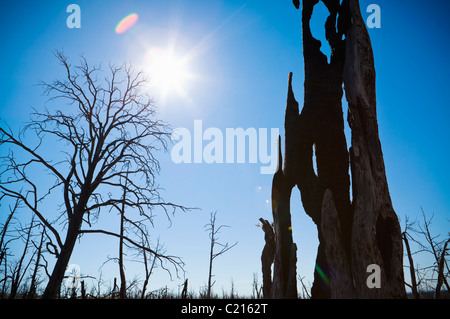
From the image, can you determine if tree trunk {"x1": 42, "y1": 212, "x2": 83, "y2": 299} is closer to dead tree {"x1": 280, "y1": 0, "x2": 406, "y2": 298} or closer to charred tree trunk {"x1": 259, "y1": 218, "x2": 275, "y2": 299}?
charred tree trunk {"x1": 259, "y1": 218, "x2": 275, "y2": 299}

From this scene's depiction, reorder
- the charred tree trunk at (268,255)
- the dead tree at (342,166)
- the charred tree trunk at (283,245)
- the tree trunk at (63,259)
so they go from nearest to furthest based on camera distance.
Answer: the dead tree at (342,166) < the charred tree trunk at (283,245) < the tree trunk at (63,259) < the charred tree trunk at (268,255)

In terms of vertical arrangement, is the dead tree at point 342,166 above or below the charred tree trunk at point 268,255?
above

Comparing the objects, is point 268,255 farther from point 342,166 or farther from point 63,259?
point 63,259

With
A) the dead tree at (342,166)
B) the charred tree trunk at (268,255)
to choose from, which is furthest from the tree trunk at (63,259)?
the dead tree at (342,166)

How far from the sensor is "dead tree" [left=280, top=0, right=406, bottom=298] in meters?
4.35

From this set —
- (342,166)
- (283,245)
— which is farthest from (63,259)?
(342,166)

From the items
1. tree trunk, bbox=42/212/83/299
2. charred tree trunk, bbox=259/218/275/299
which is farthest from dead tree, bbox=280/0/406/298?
tree trunk, bbox=42/212/83/299

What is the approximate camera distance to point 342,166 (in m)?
5.56

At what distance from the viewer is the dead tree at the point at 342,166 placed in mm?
4352

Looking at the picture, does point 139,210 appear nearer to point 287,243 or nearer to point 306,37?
point 287,243

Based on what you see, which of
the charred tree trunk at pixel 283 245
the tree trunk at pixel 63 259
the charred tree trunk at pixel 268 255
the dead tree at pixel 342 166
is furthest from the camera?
the charred tree trunk at pixel 268 255

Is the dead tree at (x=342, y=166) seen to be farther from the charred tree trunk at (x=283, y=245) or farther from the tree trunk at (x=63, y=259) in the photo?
the tree trunk at (x=63, y=259)

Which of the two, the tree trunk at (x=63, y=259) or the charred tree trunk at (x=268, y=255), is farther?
the charred tree trunk at (x=268, y=255)

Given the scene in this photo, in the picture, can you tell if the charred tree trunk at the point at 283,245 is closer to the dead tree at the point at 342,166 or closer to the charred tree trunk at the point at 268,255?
the dead tree at the point at 342,166
